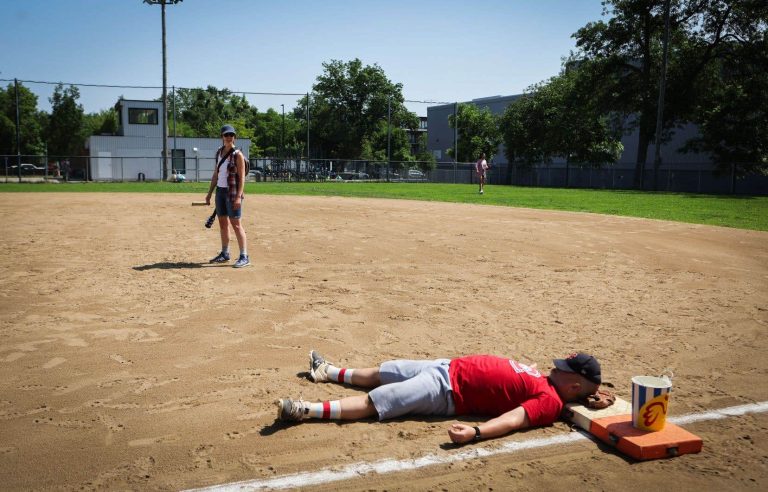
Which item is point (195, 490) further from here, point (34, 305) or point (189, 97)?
point (189, 97)

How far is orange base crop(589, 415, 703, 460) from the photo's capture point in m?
3.58

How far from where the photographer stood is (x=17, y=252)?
10.3m

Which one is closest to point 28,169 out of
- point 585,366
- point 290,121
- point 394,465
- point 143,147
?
point 143,147

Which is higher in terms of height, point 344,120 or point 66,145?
point 344,120

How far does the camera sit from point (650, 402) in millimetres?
3697

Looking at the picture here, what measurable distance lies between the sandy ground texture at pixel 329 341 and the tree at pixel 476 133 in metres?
56.0

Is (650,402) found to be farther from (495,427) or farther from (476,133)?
(476,133)

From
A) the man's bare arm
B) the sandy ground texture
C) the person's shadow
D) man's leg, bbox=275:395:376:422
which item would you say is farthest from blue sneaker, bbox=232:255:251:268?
the man's bare arm

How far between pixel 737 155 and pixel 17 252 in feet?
137

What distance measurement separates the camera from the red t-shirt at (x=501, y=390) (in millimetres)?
4016

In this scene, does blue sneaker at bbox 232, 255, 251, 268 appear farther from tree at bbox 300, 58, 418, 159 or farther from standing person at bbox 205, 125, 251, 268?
tree at bbox 300, 58, 418, 159

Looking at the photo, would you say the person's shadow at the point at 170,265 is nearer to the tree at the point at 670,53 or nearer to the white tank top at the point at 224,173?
the white tank top at the point at 224,173

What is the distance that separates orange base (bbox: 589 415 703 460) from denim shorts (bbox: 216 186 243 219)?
22.0ft

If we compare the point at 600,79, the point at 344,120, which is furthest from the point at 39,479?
the point at 344,120
